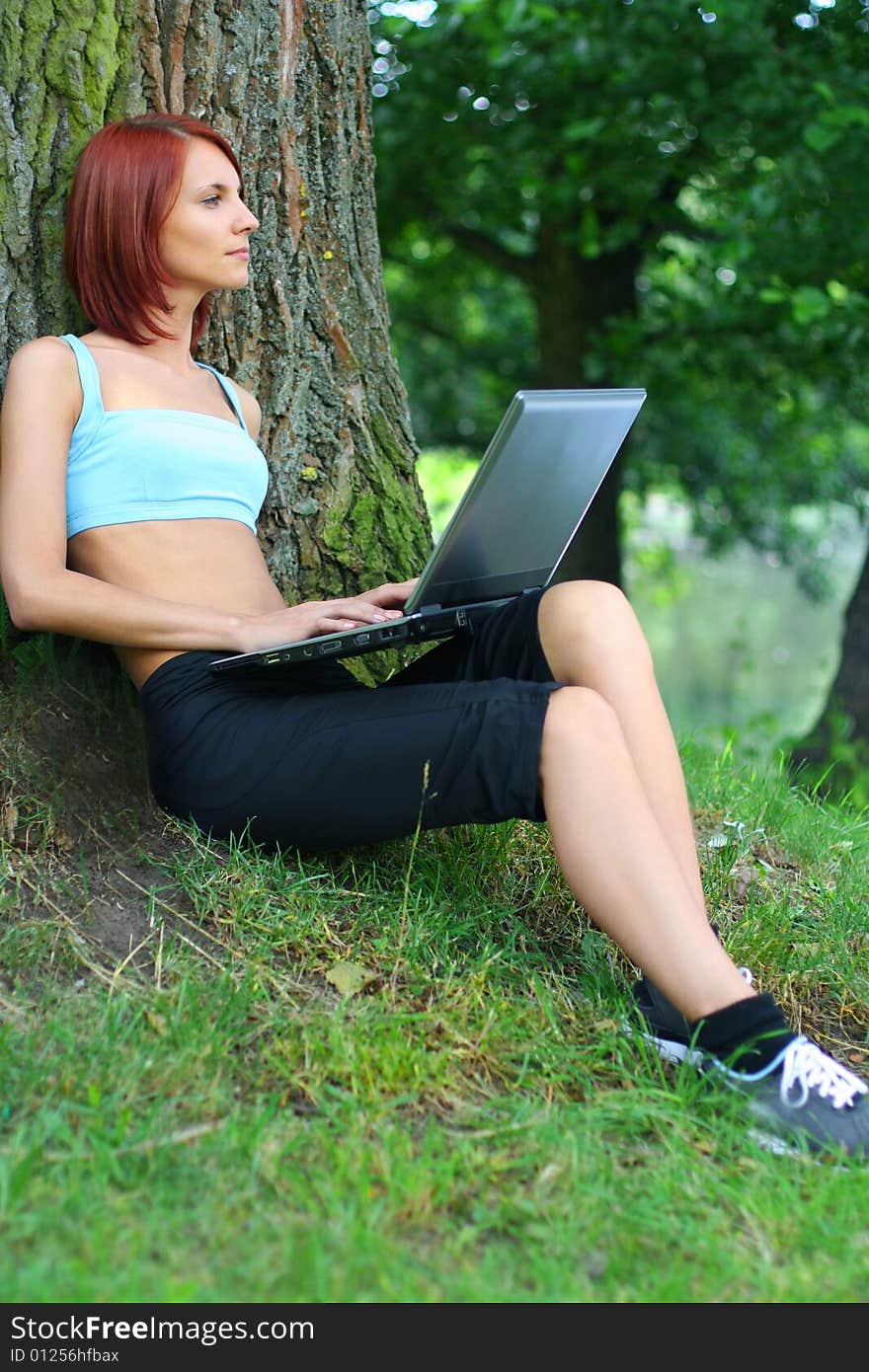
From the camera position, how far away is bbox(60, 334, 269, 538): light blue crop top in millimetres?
2527

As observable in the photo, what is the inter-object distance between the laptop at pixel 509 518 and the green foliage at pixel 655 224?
278cm

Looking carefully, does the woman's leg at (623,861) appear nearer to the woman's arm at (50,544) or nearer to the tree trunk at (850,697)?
the woman's arm at (50,544)

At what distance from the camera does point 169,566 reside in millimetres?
2586

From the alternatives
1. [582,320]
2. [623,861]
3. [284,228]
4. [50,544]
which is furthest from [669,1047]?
[582,320]

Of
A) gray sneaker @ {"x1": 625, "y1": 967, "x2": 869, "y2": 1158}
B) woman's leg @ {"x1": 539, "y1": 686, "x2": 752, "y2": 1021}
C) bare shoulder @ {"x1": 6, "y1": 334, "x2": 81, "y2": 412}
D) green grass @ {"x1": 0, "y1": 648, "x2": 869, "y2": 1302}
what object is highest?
bare shoulder @ {"x1": 6, "y1": 334, "x2": 81, "y2": 412}

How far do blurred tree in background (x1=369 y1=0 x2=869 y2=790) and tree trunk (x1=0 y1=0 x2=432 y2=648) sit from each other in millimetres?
2289

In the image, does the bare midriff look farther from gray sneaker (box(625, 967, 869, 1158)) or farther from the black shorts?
gray sneaker (box(625, 967, 869, 1158))

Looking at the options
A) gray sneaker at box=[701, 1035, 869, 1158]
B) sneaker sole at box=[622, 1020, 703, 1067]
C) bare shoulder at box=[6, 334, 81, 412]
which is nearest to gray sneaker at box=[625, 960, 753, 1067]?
sneaker sole at box=[622, 1020, 703, 1067]

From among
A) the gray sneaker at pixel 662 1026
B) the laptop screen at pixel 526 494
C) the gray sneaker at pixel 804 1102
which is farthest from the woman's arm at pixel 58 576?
the gray sneaker at pixel 804 1102

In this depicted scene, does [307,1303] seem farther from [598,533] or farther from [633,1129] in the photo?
[598,533]

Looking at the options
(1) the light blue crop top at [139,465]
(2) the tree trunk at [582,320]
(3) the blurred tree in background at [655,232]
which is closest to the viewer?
(1) the light blue crop top at [139,465]

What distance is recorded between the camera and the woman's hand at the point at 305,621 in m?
2.38

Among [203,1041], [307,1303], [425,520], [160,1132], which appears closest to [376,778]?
[203,1041]
